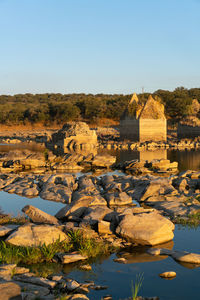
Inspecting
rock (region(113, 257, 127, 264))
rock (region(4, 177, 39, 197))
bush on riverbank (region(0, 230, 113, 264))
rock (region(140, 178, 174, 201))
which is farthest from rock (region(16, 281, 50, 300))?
rock (region(4, 177, 39, 197))

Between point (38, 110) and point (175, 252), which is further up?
point (38, 110)

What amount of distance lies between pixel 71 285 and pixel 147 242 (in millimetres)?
2489

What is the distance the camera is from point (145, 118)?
37.0 m

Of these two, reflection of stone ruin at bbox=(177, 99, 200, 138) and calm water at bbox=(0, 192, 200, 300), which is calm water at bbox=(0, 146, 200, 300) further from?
reflection of stone ruin at bbox=(177, 99, 200, 138)

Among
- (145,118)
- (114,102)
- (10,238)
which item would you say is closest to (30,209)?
(10,238)

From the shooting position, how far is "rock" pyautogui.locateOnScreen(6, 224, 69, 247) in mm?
6683

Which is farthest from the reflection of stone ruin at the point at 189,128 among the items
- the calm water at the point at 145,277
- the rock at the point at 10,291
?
the rock at the point at 10,291

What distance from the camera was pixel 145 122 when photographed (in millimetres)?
37188

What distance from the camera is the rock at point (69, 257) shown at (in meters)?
6.29

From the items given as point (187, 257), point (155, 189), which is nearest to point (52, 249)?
point (187, 257)

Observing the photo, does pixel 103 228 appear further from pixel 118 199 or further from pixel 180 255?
pixel 118 199

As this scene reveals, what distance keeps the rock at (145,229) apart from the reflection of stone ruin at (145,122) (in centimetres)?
2955

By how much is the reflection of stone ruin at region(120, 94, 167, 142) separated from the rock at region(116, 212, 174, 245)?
2955 cm

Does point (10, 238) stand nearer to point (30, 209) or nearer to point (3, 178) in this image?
point (30, 209)
